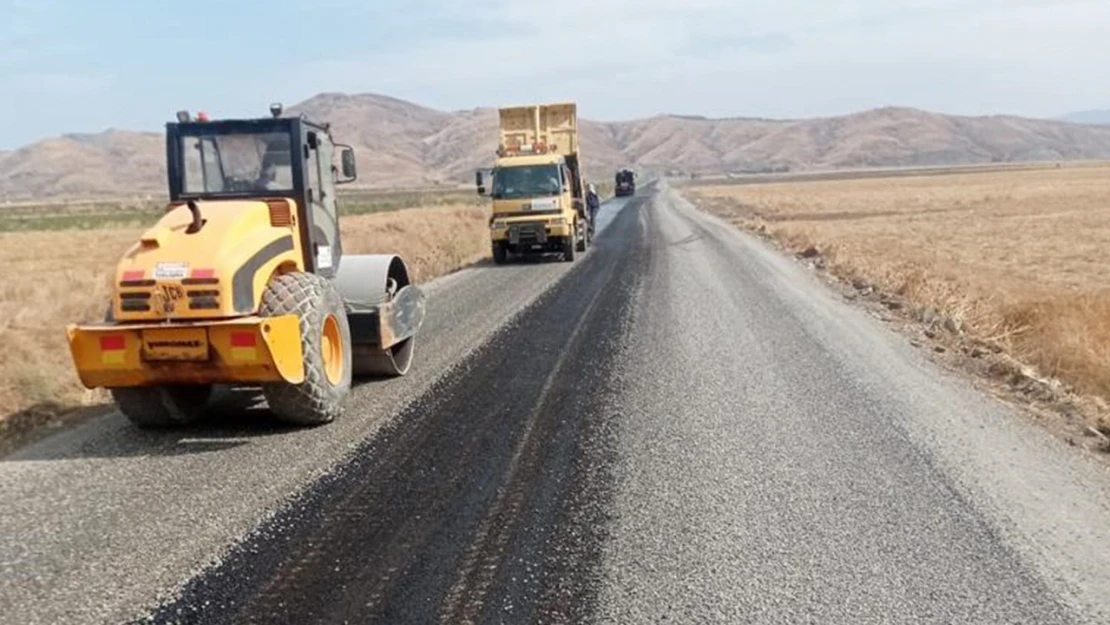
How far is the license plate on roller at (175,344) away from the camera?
7.00 m

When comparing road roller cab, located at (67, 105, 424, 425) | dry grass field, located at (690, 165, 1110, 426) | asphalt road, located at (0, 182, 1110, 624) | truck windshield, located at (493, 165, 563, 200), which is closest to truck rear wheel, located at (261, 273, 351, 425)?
road roller cab, located at (67, 105, 424, 425)

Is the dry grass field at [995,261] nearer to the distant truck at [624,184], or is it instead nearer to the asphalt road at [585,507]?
the asphalt road at [585,507]

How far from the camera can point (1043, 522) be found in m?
5.54

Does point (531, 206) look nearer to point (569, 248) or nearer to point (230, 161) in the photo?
point (569, 248)

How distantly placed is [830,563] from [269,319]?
4.39 meters

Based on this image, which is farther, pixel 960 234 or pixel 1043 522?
pixel 960 234

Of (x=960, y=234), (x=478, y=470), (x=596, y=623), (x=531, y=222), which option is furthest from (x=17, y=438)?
(x=960, y=234)

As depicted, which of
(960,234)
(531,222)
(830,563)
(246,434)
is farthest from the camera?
(960,234)

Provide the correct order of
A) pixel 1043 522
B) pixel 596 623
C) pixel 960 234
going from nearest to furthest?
pixel 596 623 → pixel 1043 522 → pixel 960 234

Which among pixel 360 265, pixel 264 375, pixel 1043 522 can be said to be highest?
pixel 360 265

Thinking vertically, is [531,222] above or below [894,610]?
above

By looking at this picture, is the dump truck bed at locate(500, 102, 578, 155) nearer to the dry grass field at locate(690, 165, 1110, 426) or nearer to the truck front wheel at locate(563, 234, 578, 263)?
the truck front wheel at locate(563, 234, 578, 263)

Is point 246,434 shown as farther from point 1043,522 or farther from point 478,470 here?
point 1043,522

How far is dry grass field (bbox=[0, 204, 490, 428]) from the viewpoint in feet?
31.2
